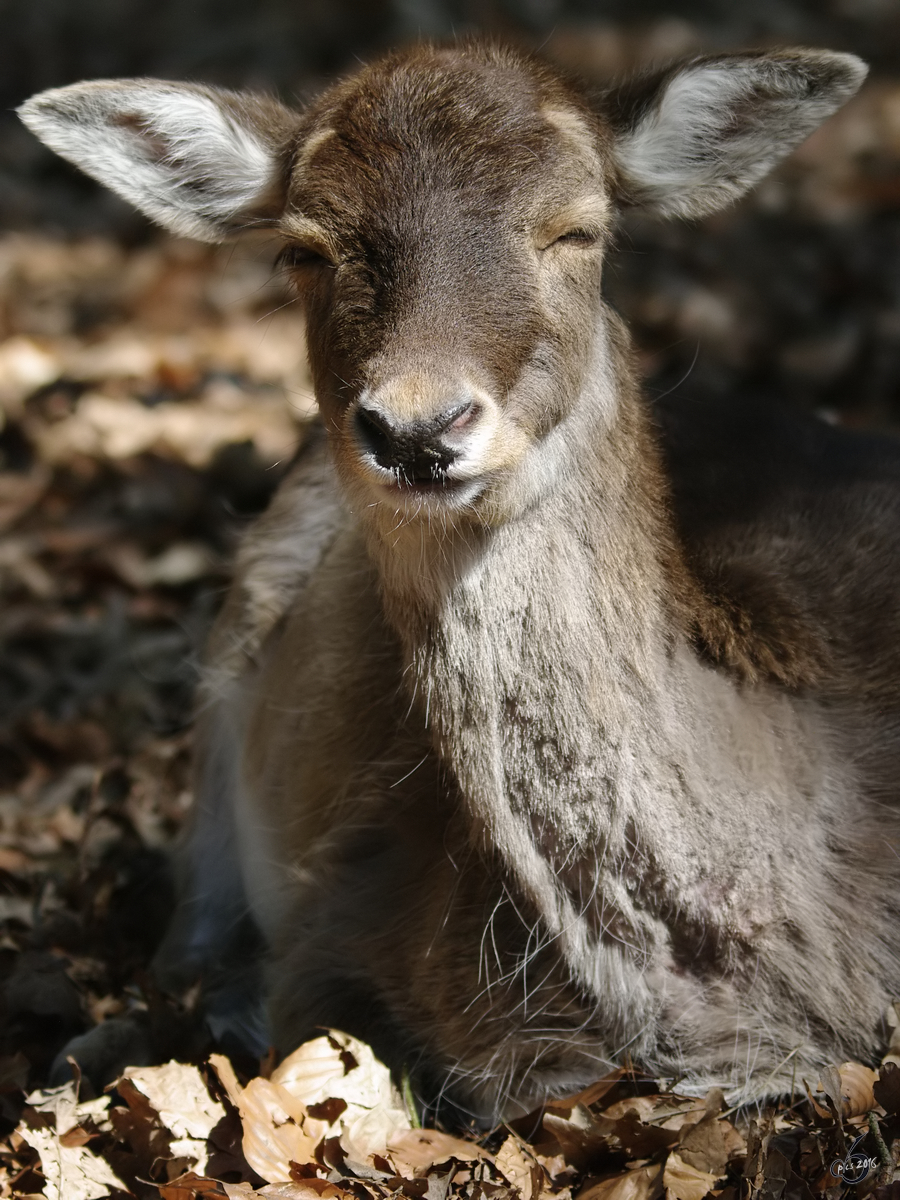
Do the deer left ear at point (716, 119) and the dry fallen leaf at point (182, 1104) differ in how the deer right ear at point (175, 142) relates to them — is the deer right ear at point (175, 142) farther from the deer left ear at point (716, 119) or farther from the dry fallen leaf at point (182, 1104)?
the dry fallen leaf at point (182, 1104)

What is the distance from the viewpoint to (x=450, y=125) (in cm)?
281

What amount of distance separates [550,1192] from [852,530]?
1.76m

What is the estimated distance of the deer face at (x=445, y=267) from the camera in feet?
8.53

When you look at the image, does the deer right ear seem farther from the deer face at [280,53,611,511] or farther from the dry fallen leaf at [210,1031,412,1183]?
the dry fallen leaf at [210,1031,412,1183]

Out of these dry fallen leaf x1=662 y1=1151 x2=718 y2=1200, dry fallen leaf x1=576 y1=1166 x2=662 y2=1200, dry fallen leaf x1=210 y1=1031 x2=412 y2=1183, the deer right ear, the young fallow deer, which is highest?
the deer right ear

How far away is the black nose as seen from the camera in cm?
253

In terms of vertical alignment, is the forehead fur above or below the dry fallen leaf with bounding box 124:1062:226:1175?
above

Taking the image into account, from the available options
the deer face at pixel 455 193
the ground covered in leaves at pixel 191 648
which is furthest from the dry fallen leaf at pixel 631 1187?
the deer face at pixel 455 193

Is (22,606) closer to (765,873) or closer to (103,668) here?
(103,668)

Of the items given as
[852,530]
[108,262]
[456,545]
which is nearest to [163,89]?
[456,545]

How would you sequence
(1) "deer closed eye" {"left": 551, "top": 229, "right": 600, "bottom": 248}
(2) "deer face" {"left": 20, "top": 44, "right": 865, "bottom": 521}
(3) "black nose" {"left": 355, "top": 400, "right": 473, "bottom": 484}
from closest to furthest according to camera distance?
(3) "black nose" {"left": 355, "top": 400, "right": 473, "bottom": 484}, (2) "deer face" {"left": 20, "top": 44, "right": 865, "bottom": 521}, (1) "deer closed eye" {"left": 551, "top": 229, "right": 600, "bottom": 248}

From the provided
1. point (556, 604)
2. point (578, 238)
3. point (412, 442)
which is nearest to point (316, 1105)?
point (556, 604)

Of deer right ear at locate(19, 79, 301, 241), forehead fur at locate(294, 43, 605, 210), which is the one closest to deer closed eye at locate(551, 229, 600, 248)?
forehead fur at locate(294, 43, 605, 210)

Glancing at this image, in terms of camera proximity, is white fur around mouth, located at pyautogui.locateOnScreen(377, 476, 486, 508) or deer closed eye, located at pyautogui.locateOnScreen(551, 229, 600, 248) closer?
white fur around mouth, located at pyautogui.locateOnScreen(377, 476, 486, 508)
